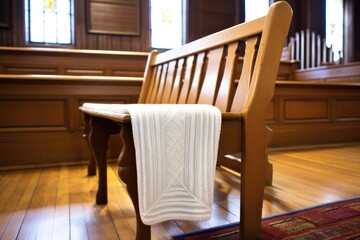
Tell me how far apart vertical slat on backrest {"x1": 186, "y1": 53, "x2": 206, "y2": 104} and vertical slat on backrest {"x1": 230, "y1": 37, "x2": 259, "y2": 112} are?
10.0 inches

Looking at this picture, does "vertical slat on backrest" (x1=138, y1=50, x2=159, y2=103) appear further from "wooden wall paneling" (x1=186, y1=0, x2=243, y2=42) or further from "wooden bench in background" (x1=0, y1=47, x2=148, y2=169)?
"wooden wall paneling" (x1=186, y1=0, x2=243, y2=42)

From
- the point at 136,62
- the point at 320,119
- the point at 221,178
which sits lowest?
the point at 221,178

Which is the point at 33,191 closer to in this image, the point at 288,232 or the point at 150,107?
the point at 150,107

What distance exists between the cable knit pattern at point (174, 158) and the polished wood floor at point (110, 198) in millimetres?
248

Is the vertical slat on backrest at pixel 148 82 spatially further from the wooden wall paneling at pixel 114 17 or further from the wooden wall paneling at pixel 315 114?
the wooden wall paneling at pixel 114 17

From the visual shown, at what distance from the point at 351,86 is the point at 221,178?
2076 mm

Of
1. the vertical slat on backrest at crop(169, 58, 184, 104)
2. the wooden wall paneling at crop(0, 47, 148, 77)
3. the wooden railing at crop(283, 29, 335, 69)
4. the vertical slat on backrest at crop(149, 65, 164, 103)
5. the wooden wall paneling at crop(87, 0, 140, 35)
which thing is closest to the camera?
the vertical slat on backrest at crop(169, 58, 184, 104)

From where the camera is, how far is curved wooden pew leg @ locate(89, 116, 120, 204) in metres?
1.33

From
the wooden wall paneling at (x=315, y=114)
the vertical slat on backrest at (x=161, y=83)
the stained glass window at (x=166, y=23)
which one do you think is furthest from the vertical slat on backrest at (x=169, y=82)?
the stained glass window at (x=166, y=23)

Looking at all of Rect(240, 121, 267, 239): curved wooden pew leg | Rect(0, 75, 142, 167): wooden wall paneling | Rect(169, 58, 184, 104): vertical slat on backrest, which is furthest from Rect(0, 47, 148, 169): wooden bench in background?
Rect(240, 121, 267, 239): curved wooden pew leg

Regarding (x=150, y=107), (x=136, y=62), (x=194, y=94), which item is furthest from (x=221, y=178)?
(x=136, y=62)

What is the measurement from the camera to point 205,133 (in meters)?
0.84

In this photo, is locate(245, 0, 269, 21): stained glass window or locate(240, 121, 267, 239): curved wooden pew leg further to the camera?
locate(245, 0, 269, 21): stained glass window

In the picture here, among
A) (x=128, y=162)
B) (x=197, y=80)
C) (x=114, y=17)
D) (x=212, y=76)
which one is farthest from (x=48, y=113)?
(x=114, y=17)
